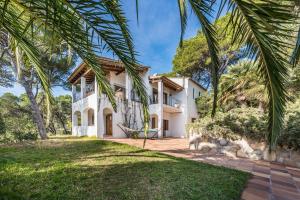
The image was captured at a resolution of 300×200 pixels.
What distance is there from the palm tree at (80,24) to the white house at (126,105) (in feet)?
29.4

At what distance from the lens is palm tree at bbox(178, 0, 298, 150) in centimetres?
173

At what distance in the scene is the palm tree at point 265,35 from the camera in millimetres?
1729

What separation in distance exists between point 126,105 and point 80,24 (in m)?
12.5

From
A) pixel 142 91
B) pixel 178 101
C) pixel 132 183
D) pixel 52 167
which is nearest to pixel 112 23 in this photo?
pixel 142 91

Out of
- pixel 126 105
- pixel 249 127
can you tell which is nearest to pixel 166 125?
pixel 126 105

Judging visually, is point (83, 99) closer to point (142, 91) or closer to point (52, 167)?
point (52, 167)

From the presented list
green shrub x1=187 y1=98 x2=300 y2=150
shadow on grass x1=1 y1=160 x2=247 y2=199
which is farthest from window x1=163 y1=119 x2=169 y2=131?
shadow on grass x1=1 y1=160 x2=247 y2=199

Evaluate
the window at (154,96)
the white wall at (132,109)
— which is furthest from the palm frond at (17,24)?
the window at (154,96)

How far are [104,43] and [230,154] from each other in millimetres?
6921

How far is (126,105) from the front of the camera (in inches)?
599

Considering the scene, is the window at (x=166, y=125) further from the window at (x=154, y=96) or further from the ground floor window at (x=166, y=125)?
the window at (x=154, y=96)

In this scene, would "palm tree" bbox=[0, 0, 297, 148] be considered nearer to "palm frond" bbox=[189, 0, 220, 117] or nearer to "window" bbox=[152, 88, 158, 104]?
"palm frond" bbox=[189, 0, 220, 117]

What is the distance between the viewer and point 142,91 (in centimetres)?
401

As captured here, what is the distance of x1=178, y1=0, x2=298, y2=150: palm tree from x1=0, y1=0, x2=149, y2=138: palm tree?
96cm
